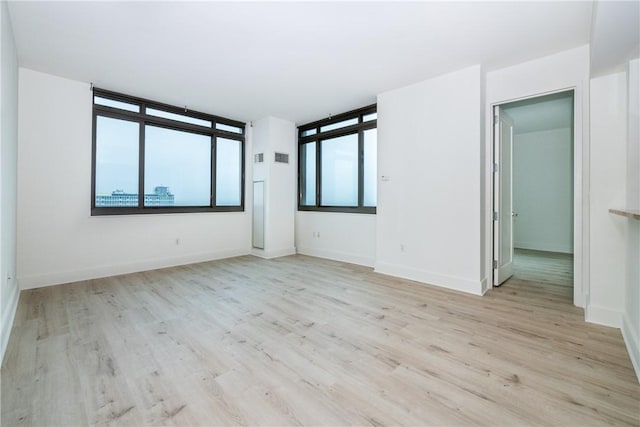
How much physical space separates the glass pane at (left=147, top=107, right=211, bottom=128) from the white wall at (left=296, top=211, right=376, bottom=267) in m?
2.58

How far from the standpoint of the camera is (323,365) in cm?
185

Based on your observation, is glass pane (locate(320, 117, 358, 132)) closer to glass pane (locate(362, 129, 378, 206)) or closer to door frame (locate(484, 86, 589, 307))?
glass pane (locate(362, 129, 378, 206))

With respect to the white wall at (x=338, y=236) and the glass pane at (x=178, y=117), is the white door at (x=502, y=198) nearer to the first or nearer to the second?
the white wall at (x=338, y=236)

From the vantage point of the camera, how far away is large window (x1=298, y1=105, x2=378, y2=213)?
15.8 feet

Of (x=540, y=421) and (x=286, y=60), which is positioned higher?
(x=286, y=60)

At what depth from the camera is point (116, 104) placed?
4.12 metres

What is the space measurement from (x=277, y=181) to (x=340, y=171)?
1300 mm

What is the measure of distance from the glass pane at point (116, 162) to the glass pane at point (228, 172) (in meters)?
1.41

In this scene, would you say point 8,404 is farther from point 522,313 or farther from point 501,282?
point 501,282

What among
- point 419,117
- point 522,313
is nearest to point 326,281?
point 522,313

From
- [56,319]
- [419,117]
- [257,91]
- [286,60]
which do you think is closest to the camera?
[56,319]

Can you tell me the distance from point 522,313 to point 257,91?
4318 mm

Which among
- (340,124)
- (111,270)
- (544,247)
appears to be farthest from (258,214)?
(544,247)

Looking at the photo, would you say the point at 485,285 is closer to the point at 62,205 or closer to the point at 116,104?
the point at 62,205
